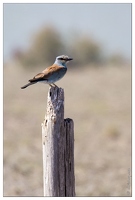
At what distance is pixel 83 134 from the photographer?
55.2 feet

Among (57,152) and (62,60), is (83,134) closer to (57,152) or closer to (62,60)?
(62,60)

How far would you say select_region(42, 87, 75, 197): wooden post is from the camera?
5652 millimetres

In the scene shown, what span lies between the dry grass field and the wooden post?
3.06m

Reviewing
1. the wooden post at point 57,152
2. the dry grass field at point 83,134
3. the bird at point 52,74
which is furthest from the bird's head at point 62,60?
the dry grass field at point 83,134

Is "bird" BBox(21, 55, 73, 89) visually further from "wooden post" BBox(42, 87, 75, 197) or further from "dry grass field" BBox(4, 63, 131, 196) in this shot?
"dry grass field" BBox(4, 63, 131, 196)

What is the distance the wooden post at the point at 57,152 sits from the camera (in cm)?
565

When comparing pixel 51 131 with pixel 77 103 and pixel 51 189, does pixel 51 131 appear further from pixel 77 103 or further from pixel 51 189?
pixel 77 103

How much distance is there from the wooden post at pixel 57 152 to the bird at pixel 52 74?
91cm

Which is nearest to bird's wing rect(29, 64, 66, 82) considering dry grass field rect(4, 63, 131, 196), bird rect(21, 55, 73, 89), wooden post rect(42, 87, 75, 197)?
bird rect(21, 55, 73, 89)

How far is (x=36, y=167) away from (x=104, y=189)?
1.79m

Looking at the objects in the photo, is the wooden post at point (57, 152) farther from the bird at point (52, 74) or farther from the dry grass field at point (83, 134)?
the dry grass field at point (83, 134)

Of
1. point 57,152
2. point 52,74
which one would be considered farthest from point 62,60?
point 57,152

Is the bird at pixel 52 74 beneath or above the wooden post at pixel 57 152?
above

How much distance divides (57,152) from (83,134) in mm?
11199
